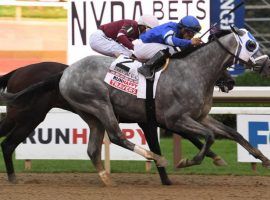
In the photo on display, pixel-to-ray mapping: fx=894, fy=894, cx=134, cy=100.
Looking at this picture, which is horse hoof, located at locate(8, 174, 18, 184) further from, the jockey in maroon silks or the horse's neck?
the horse's neck

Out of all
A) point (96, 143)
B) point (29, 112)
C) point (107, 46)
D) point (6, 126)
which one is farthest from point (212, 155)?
point (6, 126)

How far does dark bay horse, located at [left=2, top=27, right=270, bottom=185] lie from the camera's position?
807 centimetres

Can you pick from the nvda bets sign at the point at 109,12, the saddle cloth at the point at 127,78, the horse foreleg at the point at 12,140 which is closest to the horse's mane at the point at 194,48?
the saddle cloth at the point at 127,78

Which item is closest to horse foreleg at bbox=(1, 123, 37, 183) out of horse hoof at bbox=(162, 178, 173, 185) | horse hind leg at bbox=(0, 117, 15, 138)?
horse hind leg at bbox=(0, 117, 15, 138)

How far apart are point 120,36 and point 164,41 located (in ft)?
2.49

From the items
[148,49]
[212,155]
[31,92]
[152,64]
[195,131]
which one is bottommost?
[212,155]

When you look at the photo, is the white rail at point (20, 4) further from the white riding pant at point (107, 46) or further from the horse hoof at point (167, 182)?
the horse hoof at point (167, 182)

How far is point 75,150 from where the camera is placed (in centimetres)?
1012

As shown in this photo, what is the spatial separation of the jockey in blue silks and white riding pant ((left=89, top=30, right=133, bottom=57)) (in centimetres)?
42

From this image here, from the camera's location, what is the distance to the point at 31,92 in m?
8.61

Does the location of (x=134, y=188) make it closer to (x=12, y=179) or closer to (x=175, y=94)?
(x=175, y=94)

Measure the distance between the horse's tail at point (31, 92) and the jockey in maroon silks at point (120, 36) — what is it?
2.23 ft

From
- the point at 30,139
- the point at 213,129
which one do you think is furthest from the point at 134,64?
the point at 30,139

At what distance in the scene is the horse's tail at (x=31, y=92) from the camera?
8586 millimetres
